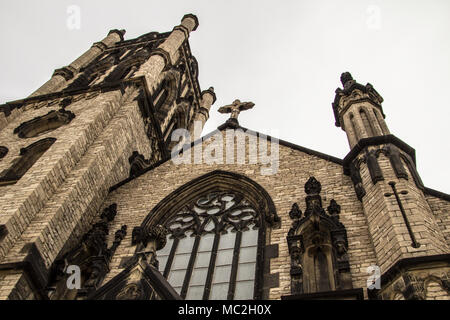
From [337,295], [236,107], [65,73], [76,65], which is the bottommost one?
[337,295]

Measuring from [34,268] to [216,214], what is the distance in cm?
386

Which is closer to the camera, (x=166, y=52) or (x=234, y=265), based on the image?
(x=234, y=265)

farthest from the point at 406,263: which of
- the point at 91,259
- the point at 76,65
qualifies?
the point at 76,65

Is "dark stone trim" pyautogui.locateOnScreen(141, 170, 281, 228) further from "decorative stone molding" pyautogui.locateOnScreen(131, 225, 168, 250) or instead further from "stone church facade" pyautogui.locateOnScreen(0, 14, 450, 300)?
"decorative stone molding" pyautogui.locateOnScreen(131, 225, 168, 250)

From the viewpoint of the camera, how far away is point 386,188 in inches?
320

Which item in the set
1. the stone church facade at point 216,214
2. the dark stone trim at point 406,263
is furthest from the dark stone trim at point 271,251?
the dark stone trim at point 406,263

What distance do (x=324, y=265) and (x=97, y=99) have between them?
926 centimetres

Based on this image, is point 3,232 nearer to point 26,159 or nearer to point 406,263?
point 26,159

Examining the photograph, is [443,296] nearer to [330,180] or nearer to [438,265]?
[438,265]

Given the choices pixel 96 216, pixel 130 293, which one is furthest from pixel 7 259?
pixel 96 216

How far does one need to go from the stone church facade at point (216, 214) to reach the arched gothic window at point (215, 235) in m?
0.03

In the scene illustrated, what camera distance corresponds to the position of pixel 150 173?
41.6 ft

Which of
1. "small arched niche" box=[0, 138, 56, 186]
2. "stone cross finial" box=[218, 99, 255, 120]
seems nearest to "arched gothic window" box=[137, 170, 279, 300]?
"small arched niche" box=[0, 138, 56, 186]

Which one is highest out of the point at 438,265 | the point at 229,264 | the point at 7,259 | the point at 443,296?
the point at 229,264
